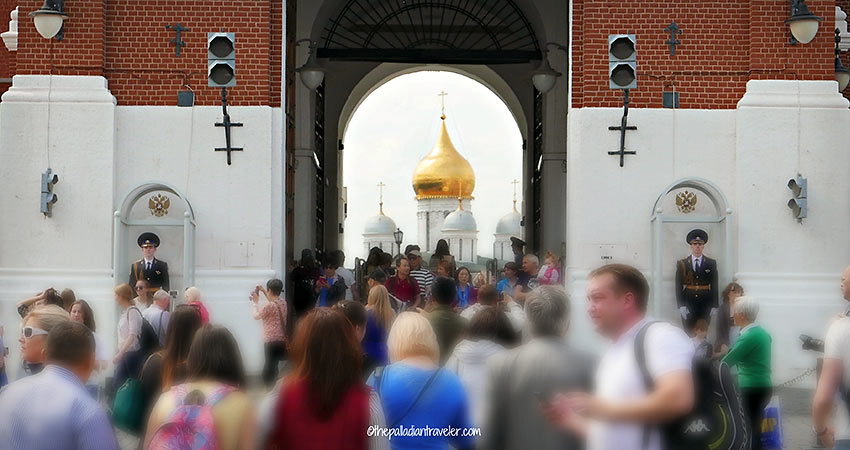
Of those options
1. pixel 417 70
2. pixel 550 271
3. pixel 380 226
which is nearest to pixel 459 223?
pixel 380 226

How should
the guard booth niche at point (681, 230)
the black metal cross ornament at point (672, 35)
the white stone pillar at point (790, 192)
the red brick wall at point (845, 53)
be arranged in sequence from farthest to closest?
the red brick wall at point (845, 53) → the black metal cross ornament at point (672, 35) → the white stone pillar at point (790, 192) → the guard booth niche at point (681, 230)

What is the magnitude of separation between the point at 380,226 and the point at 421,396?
247 feet

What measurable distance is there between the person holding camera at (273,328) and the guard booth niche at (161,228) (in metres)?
2.02

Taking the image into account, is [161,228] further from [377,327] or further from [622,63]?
[377,327]

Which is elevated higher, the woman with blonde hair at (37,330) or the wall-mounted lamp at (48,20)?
the wall-mounted lamp at (48,20)

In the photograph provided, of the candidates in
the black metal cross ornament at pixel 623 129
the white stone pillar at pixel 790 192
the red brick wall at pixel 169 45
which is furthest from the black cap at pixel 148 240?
the white stone pillar at pixel 790 192

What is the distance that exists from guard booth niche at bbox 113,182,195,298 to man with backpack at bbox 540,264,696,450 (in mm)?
10306

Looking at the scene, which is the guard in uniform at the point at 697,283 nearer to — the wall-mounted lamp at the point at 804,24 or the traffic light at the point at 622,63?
the traffic light at the point at 622,63

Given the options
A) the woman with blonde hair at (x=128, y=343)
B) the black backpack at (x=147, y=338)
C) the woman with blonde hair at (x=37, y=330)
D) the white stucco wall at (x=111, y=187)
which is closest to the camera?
the woman with blonde hair at (x=37, y=330)

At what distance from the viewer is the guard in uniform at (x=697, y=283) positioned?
589 inches

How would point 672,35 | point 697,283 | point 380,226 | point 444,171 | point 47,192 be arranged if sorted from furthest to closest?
point 380,226
point 444,171
point 672,35
point 47,192
point 697,283

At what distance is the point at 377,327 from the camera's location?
10.5 meters

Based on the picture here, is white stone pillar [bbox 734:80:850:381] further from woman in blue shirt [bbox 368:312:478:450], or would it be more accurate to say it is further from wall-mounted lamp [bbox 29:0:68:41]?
woman in blue shirt [bbox 368:312:478:450]

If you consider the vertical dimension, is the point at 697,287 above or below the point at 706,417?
above
